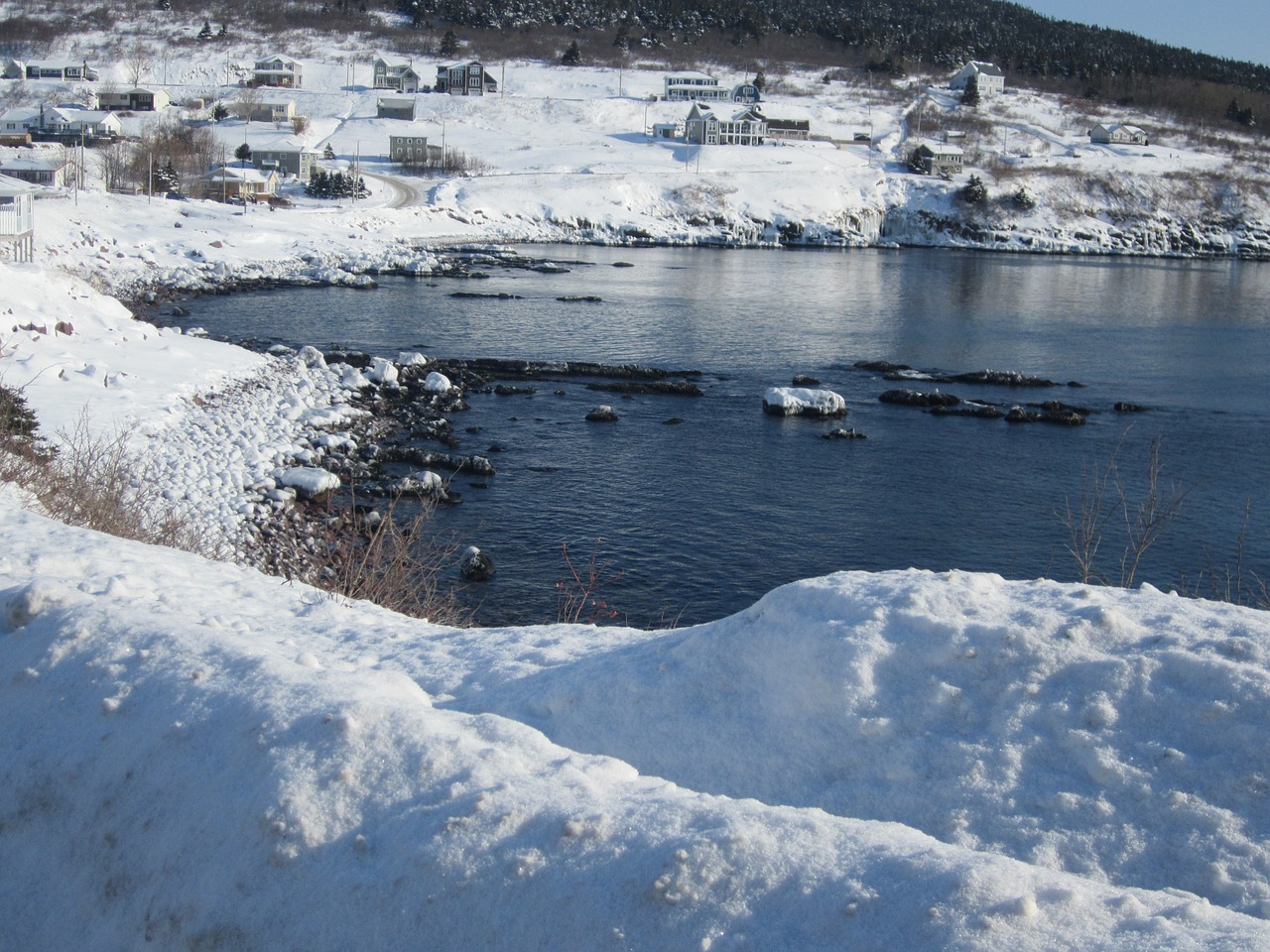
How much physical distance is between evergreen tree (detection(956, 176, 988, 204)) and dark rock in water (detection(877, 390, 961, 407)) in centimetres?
6865

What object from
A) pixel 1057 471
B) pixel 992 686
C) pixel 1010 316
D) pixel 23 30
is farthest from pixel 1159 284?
pixel 23 30

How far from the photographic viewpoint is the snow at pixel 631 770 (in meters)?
4.05

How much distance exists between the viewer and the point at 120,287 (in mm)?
44812

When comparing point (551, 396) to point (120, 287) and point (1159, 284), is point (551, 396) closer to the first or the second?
point (120, 287)

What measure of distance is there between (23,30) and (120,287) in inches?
4567

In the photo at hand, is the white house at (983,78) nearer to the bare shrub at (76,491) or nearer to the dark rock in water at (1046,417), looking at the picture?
the dark rock in water at (1046,417)

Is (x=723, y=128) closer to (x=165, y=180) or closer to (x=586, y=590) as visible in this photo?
(x=165, y=180)

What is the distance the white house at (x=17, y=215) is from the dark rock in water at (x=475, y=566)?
94.7 feet

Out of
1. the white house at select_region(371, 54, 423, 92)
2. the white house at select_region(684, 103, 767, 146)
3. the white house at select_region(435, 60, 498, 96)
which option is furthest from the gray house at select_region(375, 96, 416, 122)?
the white house at select_region(684, 103, 767, 146)

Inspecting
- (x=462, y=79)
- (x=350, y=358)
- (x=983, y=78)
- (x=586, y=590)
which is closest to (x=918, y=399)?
(x=350, y=358)

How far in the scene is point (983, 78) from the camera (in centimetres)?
13588

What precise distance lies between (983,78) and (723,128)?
49804 mm

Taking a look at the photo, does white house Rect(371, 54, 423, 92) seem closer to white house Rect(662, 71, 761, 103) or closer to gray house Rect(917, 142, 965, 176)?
white house Rect(662, 71, 761, 103)

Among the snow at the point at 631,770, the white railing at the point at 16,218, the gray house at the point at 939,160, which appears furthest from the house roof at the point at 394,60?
the snow at the point at 631,770
